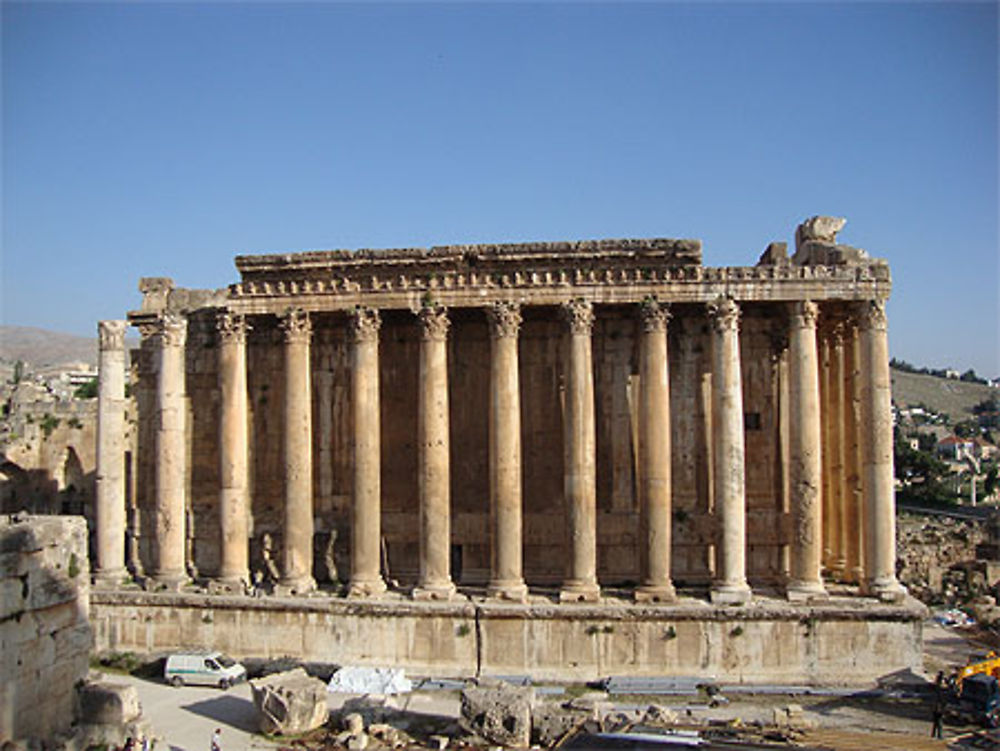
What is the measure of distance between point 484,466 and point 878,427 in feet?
33.6

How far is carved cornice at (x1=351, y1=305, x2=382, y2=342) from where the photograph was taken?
2462 cm

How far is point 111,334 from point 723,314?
1675 centimetres

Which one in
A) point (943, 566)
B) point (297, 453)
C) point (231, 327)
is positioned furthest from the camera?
point (943, 566)

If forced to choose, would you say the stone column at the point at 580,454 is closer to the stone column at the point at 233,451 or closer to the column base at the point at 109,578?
the stone column at the point at 233,451

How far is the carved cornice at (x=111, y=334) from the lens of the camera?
26.4 meters

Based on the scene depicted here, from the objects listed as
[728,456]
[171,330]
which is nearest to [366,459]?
[171,330]

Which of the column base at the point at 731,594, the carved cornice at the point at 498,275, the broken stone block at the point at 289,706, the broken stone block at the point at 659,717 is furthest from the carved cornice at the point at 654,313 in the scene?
the broken stone block at the point at 289,706

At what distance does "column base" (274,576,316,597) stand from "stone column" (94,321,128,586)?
15.6 feet

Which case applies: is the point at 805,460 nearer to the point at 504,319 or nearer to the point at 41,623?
the point at 504,319

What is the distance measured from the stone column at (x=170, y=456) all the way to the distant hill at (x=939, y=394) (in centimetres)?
14713

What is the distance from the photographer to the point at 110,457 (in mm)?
26062

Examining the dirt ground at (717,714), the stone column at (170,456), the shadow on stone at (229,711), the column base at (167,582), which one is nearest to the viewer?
the dirt ground at (717,714)

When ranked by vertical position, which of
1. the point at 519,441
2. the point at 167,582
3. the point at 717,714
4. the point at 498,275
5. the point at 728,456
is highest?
the point at 498,275

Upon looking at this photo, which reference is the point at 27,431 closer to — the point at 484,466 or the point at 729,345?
the point at 484,466
